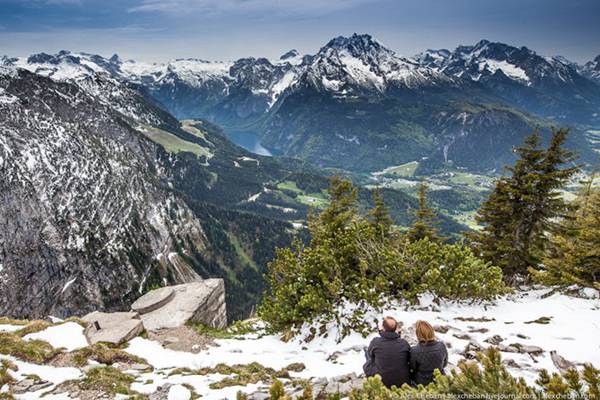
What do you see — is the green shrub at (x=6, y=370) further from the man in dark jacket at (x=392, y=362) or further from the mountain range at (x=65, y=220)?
the mountain range at (x=65, y=220)

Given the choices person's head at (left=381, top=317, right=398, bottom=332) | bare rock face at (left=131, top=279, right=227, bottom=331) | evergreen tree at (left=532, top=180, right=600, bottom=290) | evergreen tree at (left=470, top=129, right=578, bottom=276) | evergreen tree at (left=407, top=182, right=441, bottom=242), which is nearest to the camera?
person's head at (left=381, top=317, right=398, bottom=332)

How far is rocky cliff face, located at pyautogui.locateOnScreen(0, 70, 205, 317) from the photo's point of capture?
112062 millimetres

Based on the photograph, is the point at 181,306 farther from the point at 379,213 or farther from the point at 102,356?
the point at 379,213

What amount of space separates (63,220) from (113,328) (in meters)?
131

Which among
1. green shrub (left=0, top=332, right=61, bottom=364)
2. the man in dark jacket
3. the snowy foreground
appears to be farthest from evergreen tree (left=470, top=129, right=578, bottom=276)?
green shrub (left=0, top=332, right=61, bottom=364)

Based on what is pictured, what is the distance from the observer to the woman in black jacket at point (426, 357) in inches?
365

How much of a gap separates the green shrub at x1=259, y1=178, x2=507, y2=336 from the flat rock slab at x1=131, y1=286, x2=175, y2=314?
9208 millimetres

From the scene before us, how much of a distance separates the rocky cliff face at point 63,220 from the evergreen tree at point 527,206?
12644cm

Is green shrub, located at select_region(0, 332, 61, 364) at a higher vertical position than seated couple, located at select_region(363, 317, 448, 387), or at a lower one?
lower

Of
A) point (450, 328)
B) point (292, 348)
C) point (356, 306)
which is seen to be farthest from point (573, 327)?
point (292, 348)

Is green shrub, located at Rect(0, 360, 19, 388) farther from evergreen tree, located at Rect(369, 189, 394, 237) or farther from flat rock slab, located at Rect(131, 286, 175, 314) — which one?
evergreen tree, located at Rect(369, 189, 394, 237)

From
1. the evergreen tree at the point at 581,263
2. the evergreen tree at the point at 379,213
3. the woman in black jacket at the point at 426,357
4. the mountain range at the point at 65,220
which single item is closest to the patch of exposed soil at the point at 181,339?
the woman in black jacket at the point at 426,357

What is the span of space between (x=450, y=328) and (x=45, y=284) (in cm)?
13914

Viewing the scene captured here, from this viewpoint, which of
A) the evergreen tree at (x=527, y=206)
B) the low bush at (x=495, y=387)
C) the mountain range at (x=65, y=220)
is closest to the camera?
the low bush at (x=495, y=387)
